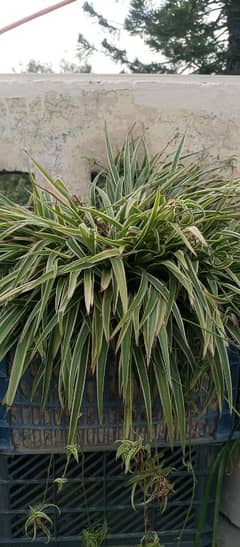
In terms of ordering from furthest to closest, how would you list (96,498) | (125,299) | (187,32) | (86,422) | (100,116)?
(187,32) → (100,116) → (96,498) → (86,422) → (125,299)

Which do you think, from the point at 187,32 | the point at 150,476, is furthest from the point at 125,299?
the point at 187,32

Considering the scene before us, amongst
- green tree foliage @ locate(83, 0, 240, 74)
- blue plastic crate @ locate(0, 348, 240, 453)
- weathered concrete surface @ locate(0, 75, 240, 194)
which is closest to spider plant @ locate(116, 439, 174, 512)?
blue plastic crate @ locate(0, 348, 240, 453)

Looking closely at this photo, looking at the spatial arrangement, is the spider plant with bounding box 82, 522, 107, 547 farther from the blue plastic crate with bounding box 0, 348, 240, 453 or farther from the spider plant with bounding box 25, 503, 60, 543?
the blue plastic crate with bounding box 0, 348, 240, 453

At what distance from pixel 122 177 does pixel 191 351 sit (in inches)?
25.3

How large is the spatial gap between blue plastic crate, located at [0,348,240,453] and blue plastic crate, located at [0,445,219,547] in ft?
0.22

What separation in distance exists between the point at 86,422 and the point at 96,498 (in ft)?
0.85

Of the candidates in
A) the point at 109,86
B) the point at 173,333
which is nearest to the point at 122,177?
the point at 109,86

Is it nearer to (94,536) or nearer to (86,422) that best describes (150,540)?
(94,536)

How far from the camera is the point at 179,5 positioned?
7094 millimetres

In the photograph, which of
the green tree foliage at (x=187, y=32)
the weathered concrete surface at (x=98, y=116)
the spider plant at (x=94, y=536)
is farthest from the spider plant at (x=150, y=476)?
the green tree foliage at (x=187, y=32)

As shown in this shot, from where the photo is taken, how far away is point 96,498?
5.15ft

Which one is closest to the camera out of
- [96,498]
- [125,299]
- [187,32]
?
[125,299]

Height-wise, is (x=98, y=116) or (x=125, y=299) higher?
(x=98, y=116)

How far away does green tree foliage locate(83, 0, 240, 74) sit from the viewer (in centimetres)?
734
